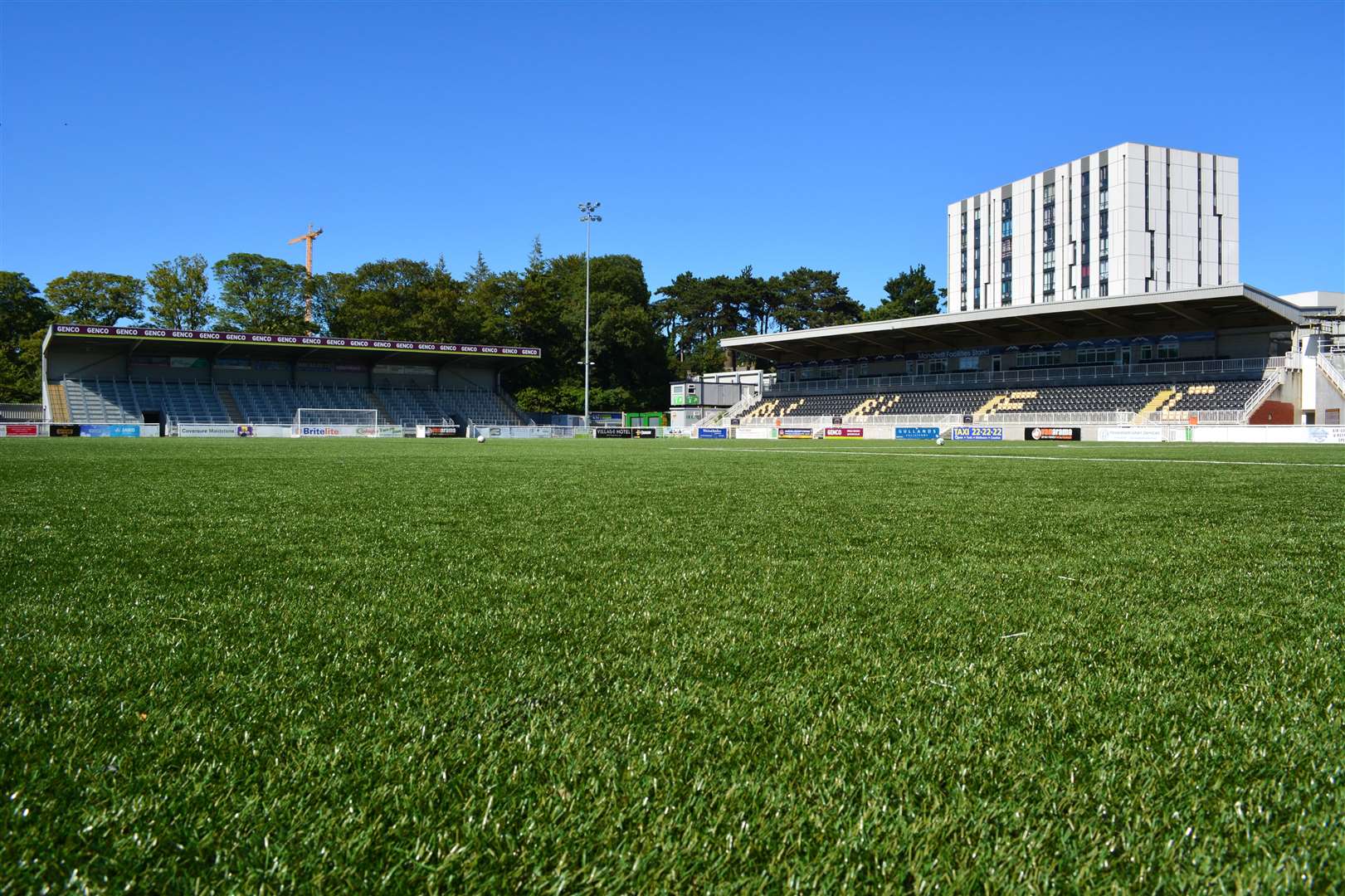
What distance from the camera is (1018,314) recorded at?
134ft

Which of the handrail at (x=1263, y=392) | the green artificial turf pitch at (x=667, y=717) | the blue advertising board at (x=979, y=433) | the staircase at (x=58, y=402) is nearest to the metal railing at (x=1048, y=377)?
the handrail at (x=1263, y=392)

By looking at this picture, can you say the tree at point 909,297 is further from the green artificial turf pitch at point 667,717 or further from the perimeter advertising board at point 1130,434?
the green artificial turf pitch at point 667,717

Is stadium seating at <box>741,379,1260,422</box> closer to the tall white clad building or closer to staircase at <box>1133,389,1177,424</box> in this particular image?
staircase at <box>1133,389,1177,424</box>

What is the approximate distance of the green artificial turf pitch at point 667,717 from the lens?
1.28 meters

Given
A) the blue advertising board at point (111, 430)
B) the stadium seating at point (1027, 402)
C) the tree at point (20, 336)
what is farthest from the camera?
the tree at point (20, 336)

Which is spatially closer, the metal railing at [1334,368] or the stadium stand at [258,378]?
the metal railing at [1334,368]

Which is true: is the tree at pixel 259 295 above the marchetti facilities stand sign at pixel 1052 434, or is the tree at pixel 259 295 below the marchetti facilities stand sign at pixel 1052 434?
above

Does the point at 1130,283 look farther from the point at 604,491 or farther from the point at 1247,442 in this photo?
the point at 604,491

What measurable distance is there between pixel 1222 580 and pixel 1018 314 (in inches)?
1611

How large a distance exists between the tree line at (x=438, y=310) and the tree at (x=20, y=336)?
66mm

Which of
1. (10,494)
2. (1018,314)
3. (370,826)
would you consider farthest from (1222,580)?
(1018,314)

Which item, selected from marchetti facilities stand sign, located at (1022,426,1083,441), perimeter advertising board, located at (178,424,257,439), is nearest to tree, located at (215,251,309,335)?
perimeter advertising board, located at (178,424,257,439)

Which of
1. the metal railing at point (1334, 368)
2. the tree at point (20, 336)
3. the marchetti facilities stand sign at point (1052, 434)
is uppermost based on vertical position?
the tree at point (20, 336)

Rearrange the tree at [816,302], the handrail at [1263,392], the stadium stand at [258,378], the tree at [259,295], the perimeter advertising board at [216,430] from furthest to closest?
the tree at [816,302] < the tree at [259,295] < the stadium stand at [258,378] < the perimeter advertising board at [216,430] < the handrail at [1263,392]
